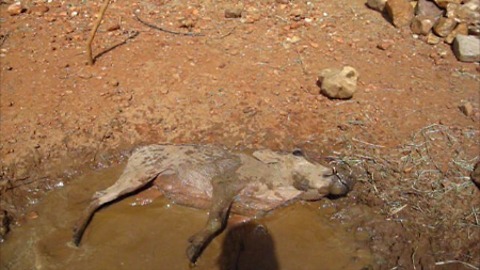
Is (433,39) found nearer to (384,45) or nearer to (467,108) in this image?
(384,45)

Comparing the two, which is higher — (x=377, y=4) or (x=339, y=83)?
(x=377, y=4)

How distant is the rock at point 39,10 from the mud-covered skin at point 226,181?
7.75 ft

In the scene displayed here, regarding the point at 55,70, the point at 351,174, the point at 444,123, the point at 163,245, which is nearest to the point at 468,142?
the point at 444,123

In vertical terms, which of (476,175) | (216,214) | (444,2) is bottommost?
(216,214)

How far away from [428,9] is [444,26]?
297 millimetres

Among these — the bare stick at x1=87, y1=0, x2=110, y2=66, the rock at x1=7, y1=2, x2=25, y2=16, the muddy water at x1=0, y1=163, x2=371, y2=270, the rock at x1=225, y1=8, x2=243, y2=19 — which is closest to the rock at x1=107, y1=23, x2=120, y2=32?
the bare stick at x1=87, y1=0, x2=110, y2=66

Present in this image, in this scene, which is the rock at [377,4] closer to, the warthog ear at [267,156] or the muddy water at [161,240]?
the warthog ear at [267,156]

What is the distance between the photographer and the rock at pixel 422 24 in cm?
526

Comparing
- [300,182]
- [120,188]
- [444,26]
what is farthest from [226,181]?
[444,26]

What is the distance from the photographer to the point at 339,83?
176 inches

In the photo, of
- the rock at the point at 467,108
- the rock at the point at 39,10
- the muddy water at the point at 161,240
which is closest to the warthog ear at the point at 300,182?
the muddy water at the point at 161,240

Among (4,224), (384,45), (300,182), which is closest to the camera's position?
(4,224)

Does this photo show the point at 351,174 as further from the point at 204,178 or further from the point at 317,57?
the point at 317,57

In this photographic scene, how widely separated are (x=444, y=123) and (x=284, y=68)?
1.58 meters
